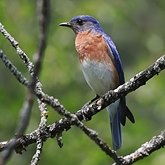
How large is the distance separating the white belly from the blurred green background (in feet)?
3.71

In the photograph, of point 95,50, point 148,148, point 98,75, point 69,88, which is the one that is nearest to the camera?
point 148,148

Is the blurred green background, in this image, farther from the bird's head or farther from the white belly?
the white belly

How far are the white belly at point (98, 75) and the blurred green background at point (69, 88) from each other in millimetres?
1132

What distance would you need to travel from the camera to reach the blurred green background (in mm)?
7238

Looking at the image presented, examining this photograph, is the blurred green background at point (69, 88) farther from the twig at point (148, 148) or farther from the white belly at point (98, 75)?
the twig at point (148, 148)

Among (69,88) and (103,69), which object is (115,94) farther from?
(69,88)

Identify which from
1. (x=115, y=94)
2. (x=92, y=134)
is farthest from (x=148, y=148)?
(x=92, y=134)

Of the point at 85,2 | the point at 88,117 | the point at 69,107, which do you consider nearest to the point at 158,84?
the point at 69,107

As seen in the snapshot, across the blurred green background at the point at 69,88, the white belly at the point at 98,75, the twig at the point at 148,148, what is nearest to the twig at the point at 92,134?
the twig at the point at 148,148

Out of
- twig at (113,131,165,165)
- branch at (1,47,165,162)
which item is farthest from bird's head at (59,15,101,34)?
twig at (113,131,165,165)

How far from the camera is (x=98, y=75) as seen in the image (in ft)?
18.6

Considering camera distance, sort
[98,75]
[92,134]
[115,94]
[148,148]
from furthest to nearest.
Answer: [98,75] → [115,94] → [148,148] → [92,134]

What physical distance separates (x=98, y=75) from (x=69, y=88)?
2.80 m

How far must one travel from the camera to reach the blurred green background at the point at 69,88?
7238mm
